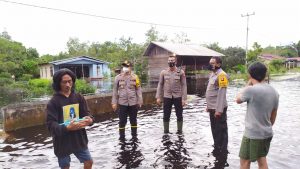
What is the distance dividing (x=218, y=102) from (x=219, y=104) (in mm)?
42

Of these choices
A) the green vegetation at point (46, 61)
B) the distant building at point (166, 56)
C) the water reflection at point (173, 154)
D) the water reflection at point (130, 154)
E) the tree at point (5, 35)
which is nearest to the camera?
the water reflection at point (173, 154)

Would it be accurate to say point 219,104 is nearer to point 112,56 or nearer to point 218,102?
point 218,102

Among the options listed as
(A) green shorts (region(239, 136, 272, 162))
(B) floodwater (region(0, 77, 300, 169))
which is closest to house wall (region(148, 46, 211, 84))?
(B) floodwater (region(0, 77, 300, 169))

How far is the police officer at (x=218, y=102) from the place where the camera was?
17.6 feet

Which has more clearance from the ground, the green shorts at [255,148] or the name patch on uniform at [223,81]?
the name patch on uniform at [223,81]

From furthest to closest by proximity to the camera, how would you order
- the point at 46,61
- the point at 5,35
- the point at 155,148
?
the point at 5,35 < the point at 46,61 < the point at 155,148

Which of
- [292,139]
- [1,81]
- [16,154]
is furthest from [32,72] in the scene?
[292,139]

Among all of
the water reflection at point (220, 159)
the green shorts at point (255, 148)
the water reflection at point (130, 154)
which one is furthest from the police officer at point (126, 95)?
the green shorts at point (255, 148)

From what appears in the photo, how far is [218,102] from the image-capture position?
5367 mm

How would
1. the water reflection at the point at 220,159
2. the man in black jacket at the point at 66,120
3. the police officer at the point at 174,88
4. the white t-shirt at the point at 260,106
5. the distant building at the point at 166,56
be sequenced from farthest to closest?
1. the distant building at the point at 166,56
2. the police officer at the point at 174,88
3. the water reflection at the point at 220,159
4. the white t-shirt at the point at 260,106
5. the man in black jacket at the point at 66,120

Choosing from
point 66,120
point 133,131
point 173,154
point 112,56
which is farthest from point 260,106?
point 112,56

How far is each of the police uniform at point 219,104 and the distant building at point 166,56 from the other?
840 inches

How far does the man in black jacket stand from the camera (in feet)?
10.9

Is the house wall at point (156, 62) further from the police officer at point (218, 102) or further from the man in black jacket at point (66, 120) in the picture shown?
the man in black jacket at point (66, 120)
